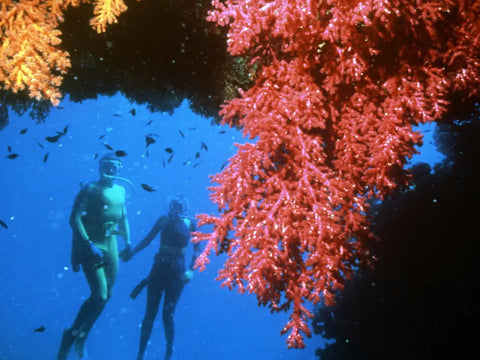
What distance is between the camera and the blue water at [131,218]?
308ft

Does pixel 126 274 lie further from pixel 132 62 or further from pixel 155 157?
pixel 132 62

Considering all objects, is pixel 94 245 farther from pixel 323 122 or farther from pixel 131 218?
pixel 131 218

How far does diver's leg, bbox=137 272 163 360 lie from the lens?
10.5 m

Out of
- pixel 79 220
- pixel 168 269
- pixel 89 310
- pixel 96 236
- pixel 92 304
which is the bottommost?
pixel 89 310

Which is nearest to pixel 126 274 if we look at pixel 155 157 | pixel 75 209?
pixel 155 157

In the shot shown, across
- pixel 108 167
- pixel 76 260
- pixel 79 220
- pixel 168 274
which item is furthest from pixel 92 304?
pixel 108 167

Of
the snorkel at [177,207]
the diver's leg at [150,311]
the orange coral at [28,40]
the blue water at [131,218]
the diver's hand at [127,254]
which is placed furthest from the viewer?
the blue water at [131,218]

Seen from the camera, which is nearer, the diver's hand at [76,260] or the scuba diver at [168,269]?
the diver's hand at [76,260]

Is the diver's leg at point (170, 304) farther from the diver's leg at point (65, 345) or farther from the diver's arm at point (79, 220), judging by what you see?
the diver's arm at point (79, 220)

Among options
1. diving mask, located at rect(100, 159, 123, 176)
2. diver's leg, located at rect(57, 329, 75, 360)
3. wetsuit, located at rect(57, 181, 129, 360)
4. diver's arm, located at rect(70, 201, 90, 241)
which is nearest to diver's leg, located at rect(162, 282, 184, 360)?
wetsuit, located at rect(57, 181, 129, 360)

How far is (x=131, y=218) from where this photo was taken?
5059 inches

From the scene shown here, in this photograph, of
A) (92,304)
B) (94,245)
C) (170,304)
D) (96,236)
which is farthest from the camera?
(170,304)

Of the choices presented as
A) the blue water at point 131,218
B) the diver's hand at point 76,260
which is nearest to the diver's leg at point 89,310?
the diver's hand at point 76,260

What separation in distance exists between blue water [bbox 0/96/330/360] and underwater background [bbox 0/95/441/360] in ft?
1.14
